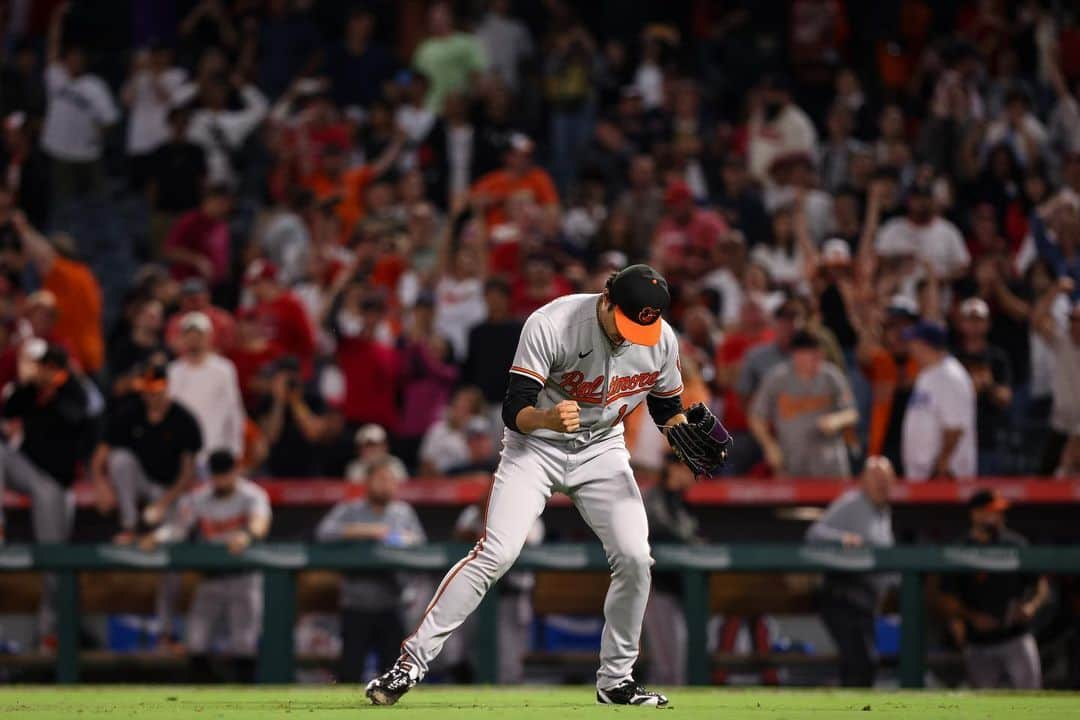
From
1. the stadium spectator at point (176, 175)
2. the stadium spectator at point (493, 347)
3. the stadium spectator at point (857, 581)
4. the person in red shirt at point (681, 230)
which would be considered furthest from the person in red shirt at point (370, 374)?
the stadium spectator at point (176, 175)

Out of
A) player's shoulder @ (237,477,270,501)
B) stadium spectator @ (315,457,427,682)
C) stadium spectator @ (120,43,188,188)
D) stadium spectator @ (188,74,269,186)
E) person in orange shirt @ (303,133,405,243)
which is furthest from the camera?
stadium spectator @ (120,43,188,188)

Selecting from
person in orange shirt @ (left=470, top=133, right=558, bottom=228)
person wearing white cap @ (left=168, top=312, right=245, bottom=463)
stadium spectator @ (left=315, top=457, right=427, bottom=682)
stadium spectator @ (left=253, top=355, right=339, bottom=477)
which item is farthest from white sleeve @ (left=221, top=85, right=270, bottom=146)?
stadium spectator @ (left=315, top=457, right=427, bottom=682)

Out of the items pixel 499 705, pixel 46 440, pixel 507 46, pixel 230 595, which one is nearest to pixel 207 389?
pixel 46 440

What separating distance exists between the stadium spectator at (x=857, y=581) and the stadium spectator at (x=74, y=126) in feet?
27.7

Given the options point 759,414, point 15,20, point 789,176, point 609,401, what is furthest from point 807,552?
point 15,20

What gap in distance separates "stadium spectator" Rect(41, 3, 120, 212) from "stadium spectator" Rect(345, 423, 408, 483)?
5515mm

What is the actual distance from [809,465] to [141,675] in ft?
14.5

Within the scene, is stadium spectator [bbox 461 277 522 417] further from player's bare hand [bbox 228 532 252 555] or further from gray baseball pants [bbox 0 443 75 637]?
gray baseball pants [bbox 0 443 75 637]

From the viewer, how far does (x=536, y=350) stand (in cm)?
707

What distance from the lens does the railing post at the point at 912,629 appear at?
10391 mm

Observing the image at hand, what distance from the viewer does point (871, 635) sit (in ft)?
35.1

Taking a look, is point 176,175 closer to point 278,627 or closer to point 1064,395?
point 278,627

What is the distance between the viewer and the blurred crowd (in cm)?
1203

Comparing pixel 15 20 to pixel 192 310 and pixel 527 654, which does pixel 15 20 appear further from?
pixel 527 654
